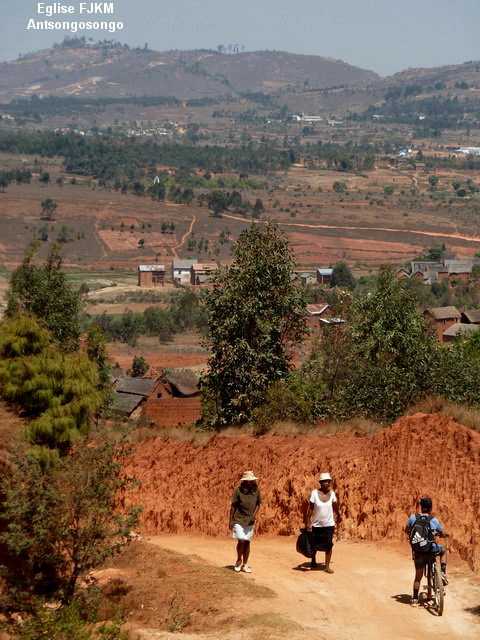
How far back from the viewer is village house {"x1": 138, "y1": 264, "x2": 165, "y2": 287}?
94438mm

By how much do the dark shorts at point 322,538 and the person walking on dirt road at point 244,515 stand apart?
26.1 inches

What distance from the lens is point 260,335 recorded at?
2080 cm

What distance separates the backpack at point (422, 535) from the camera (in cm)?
994

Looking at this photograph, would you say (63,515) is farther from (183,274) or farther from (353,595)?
(183,274)

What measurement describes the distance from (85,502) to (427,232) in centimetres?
12307

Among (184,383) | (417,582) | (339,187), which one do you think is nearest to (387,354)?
(417,582)

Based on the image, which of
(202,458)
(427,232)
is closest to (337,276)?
(427,232)

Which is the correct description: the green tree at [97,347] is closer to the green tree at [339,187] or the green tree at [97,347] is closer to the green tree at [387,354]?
the green tree at [387,354]

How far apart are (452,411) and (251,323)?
23.6 feet

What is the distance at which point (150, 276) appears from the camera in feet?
311

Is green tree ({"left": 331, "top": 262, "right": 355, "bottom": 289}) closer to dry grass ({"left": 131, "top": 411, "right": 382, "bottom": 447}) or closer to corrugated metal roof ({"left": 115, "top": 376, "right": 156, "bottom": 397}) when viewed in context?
corrugated metal roof ({"left": 115, "top": 376, "right": 156, "bottom": 397})

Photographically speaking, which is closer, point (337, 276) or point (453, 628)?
point (453, 628)

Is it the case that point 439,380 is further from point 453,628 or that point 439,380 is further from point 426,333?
point 453,628

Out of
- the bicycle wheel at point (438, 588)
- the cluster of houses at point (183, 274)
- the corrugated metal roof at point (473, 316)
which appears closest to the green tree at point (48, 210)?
the cluster of houses at point (183, 274)
